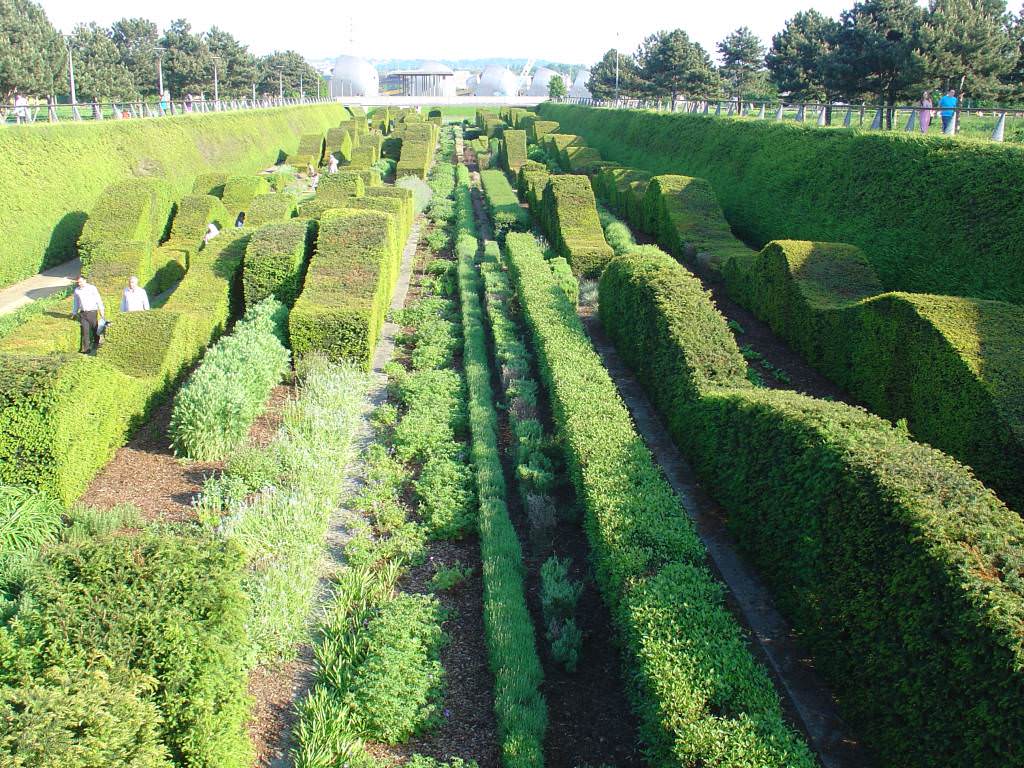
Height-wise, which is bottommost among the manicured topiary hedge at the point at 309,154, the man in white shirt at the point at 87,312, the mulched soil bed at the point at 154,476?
the mulched soil bed at the point at 154,476

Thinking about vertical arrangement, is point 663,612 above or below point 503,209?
below

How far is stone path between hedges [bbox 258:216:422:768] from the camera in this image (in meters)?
5.28

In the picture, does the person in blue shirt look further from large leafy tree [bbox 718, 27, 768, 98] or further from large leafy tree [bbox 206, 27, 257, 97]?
large leafy tree [bbox 206, 27, 257, 97]

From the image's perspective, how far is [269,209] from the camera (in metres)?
19.0

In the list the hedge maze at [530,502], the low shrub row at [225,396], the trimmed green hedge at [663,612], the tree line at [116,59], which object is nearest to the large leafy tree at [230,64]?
the tree line at [116,59]

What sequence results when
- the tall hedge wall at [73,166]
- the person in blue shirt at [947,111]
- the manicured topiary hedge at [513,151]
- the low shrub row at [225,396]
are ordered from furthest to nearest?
the manicured topiary hedge at [513,151], the tall hedge wall at [73,166], the person in blue shirt at [947,111], the low shrub row at [225,396]

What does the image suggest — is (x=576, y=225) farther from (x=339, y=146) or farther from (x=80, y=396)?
(x=339, y=146)

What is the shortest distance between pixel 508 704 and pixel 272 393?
737 cm

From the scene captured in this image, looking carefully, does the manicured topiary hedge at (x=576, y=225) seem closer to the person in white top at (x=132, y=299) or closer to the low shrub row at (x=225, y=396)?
the low shrub row at (x=225, y=396)

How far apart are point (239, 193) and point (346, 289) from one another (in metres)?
11.4

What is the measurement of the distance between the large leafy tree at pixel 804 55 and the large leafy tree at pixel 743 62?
57.5 feet

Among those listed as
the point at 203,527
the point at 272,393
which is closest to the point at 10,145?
the point at 272,393

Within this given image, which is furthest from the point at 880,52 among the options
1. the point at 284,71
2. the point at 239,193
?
the point at 284,71

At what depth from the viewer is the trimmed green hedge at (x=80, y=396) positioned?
7.77m
